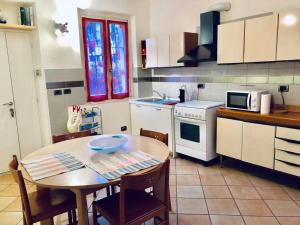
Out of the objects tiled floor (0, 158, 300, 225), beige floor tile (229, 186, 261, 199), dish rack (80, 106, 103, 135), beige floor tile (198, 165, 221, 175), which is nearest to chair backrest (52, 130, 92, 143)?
Result: tiled floor (0, 158, 300, 225)

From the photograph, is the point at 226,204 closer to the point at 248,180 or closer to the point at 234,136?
the point at 248,180

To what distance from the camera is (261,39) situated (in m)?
2.91

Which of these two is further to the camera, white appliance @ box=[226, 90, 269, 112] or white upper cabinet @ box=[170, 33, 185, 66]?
white upper cabinet @ box=[170, 33, 185, 66]

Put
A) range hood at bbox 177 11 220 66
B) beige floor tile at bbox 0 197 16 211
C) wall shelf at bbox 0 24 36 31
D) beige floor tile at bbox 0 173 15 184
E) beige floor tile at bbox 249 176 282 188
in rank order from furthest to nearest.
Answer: range hood at bbox 177 11 220 66 → beige floor tile at bbox 0 173 15 184 → wall shelf at bbox 0 24 36 31 → beige floor tile at bbox 249 176 282 188 → beige floor tile at bbox 0 197 16 211

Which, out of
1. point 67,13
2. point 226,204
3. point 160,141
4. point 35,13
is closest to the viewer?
point 160,141

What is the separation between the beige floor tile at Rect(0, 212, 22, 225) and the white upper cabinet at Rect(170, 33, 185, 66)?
119 inches

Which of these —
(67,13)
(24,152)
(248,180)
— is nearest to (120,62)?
(67,13)

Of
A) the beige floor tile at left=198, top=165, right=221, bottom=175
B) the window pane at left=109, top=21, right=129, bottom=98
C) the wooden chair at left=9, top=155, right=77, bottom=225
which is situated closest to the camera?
the wooden chair at left=9, top=155, right=77, bottom=225

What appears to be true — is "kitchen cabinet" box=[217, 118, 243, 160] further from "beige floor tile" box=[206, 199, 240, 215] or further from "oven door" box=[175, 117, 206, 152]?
"beige floor tile" box=[206, 199, 240, 215]

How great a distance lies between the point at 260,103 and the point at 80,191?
2.45m

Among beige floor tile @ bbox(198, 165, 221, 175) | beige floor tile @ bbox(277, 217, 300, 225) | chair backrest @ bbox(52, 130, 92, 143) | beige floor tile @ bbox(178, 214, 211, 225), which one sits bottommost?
beige floor tile @ bbox(178, 214, 211, 225)

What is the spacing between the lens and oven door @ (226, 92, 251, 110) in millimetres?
3150

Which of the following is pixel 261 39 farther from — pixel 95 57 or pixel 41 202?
pixel 41 202

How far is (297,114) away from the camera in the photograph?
2.89 metres
